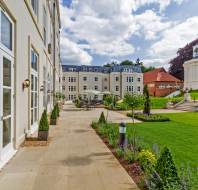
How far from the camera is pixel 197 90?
150 feet

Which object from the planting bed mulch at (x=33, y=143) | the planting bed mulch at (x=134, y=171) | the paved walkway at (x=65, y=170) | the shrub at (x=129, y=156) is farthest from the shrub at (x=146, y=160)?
the planting bed mulch at (x=33, y=143)

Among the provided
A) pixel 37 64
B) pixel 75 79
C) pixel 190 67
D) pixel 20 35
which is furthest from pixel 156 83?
pixel 20 35

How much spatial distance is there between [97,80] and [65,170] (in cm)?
5535

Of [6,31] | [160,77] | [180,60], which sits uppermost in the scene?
[180,60]

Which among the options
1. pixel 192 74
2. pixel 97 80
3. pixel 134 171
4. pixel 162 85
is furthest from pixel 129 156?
pixel 97 80

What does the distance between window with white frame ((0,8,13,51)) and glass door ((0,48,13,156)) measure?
0.31 m

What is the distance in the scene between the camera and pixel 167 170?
416cm

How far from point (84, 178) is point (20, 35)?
491cm

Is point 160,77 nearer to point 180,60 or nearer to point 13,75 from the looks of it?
point 180,60

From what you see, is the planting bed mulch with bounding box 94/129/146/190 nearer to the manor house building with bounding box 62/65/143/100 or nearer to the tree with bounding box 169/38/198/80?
the manor house building with bounding box 62/65/143/100

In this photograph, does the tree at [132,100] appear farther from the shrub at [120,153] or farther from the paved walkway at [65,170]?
the shrub at [120,153]

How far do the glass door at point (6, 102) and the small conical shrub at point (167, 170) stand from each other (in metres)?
3.52

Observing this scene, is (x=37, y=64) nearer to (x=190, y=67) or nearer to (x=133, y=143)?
(x=133, y=143)

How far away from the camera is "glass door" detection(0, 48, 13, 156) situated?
18.5 feet
